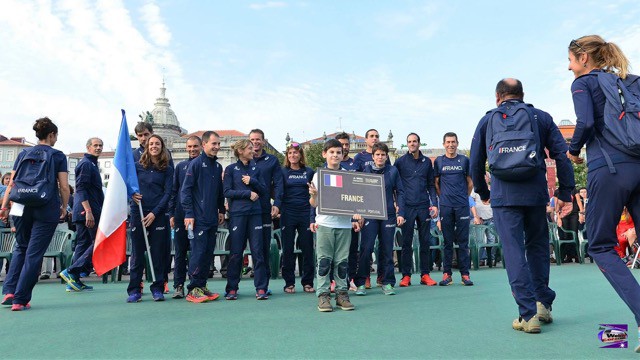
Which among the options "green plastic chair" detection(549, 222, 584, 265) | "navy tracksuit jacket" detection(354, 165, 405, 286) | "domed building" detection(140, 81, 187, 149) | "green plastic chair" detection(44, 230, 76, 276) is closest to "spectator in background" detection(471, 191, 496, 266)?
"green plastic chair" detection(549, 222, 584, 265)

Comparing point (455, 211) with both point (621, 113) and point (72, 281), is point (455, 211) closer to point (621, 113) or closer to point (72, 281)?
point (621, 113)

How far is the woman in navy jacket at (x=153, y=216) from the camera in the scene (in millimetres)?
5969

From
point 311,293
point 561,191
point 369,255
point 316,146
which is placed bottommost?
point 311,293

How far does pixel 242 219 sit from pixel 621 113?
433 cm

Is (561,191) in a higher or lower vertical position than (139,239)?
higher

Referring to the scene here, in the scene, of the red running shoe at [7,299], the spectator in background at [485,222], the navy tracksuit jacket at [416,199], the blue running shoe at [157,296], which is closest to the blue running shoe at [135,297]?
the blue running shoe at [157,296]

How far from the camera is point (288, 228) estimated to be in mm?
7090

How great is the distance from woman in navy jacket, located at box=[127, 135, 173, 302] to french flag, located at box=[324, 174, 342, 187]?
2.21 metres

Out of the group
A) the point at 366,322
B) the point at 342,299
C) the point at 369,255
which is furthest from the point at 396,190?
the point at 366,322

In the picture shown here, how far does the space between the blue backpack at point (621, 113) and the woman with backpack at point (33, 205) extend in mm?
5533

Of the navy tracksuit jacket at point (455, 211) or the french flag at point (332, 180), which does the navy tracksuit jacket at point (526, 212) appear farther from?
the navy tracksuit jacket at point (455, 211)

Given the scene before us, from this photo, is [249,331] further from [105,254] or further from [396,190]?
[396,190]

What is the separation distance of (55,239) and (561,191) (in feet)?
27.4

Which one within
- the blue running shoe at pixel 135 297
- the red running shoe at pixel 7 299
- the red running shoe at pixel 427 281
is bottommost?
the red running shoe at pixel 427 281
